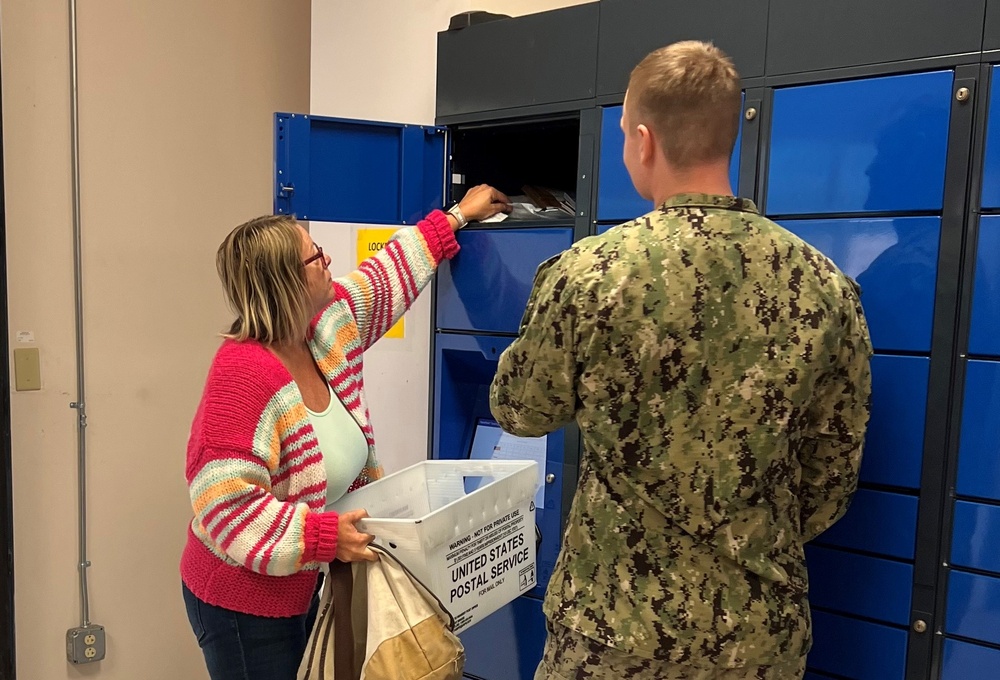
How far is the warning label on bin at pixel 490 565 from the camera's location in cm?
168

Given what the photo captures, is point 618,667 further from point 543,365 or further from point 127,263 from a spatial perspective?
point 127,263

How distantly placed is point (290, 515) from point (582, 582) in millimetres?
588

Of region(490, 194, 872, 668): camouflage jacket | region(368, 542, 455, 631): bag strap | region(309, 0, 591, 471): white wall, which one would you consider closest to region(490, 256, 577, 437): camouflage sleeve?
region(490, 194, 872, 668): camouflage jacket

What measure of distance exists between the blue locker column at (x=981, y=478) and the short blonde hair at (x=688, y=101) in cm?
58

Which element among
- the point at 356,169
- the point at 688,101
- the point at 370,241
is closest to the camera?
the point at 688,101

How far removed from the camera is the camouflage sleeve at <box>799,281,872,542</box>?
4.67 ft

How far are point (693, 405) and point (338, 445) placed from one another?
2.72ft

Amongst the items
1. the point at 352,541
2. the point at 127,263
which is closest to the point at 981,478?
the point at 352,541

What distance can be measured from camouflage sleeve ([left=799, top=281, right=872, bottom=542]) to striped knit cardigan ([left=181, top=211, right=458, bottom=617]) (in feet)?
2.99

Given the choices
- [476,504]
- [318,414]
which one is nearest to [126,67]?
[318,414]

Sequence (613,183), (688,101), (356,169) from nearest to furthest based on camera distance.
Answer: (688,101) → (613,183) → (356,169)

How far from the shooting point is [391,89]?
266 centimetres

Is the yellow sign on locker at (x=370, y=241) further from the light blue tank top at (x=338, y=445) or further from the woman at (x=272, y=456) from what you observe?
the light blue tank top at (x=338, y=445)

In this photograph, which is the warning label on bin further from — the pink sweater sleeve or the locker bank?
the pink sweater sleeve
